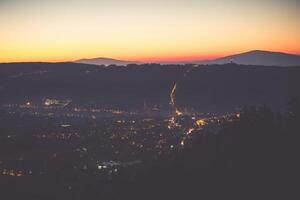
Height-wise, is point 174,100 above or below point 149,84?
below

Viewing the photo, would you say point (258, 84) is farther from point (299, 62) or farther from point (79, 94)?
point (299, 62)

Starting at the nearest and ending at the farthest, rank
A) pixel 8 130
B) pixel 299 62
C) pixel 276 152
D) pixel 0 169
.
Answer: pixel 276 152
pixel 0 169
pixel 8 130
pixel 299 62

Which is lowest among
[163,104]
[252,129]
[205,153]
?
[163,104]

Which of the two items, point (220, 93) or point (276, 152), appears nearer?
point (276, 152)

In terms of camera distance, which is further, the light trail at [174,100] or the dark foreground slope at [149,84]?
the dark foreground slope at [149,84]

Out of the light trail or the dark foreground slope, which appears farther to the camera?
the dark foreground slope

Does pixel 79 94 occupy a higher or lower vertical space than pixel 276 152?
lower

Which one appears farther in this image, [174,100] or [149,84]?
[149,84]

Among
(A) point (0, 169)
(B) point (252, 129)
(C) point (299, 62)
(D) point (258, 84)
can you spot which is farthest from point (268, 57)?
(B) point (252, 129)
